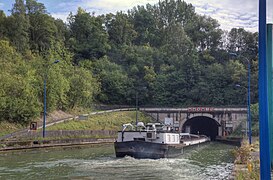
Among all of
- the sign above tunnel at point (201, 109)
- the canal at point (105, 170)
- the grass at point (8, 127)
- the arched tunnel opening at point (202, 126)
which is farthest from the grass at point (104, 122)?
the canal at point (105, 170)

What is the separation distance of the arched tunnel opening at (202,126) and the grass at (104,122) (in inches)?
379

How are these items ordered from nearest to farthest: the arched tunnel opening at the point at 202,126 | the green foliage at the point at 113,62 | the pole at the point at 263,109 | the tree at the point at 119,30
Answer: the pole at the point at 263,109 < the green foliage at the point at 113,62 < the arched tunnel opening at the point at 202,126 < the tree at the point at 119,30

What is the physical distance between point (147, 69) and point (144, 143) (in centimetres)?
5575

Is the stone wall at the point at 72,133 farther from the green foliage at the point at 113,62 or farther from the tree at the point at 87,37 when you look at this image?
the tree at the point at 87,37

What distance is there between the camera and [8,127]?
38.2 metres

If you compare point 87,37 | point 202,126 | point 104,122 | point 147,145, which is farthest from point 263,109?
point 87,37

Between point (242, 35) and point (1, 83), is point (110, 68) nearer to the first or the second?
point (242, 35)

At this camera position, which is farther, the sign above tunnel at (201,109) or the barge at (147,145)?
the sign above tunnel at (201,109)

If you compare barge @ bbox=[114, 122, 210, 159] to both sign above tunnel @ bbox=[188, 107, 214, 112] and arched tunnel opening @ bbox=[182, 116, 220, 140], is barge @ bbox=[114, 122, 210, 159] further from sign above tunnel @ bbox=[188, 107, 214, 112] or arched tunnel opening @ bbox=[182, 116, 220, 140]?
arched tunnel opening @ bbox=[182, 116, 220, 140]

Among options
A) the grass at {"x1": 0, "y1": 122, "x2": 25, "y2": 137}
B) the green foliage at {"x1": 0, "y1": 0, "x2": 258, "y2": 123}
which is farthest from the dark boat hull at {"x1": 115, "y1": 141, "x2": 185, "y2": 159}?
the green foliage at {"x1": 0, "y1": 0, "x2": 258, "y2": 123}

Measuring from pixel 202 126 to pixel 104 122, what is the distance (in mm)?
26303

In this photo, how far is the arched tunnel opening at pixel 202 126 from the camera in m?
70.3

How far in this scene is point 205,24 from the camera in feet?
306

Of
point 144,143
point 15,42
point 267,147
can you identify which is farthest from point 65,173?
point 15,42
